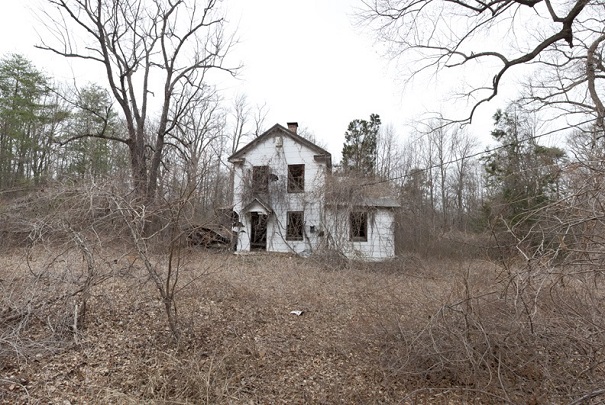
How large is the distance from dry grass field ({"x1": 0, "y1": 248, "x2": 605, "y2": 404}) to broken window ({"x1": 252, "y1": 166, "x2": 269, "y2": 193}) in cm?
983

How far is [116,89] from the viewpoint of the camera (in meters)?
15.6

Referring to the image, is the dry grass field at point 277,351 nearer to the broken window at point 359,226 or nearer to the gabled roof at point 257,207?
the broken window at point 359,226

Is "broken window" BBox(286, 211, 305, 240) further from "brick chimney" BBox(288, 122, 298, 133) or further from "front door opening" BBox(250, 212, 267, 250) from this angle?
"brick chimney" BBox(288, 122, 298, 133)

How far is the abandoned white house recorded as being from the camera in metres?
13.3

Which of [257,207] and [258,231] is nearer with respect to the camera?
[257,207]

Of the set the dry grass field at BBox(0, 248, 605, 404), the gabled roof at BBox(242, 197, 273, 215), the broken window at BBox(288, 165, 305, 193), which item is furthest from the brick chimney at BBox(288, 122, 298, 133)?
the dry grass field at BBox(0, 248, 605, 404)

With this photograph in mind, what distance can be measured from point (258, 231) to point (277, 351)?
11.3m

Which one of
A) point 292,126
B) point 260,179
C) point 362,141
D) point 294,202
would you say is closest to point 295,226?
point 294,202

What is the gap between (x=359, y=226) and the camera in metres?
13.3

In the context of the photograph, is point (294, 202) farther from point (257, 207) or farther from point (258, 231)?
point (258, 231)

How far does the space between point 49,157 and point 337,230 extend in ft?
60.4

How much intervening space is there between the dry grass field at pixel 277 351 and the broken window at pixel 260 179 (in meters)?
9.83

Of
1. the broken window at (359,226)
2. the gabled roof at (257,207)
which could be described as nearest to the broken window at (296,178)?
the gabled roof at (257,207)

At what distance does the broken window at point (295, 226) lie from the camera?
49.2ft
